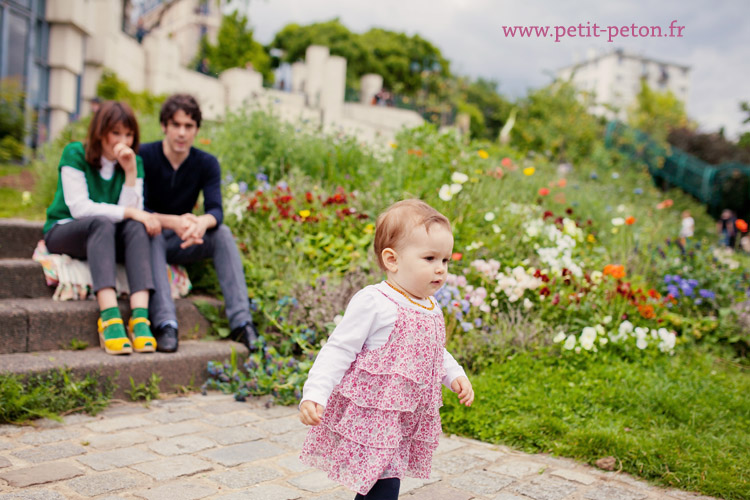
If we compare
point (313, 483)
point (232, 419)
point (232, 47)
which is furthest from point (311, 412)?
point (232, 47)

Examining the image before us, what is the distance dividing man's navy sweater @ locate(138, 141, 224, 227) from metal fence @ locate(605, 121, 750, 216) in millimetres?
15076

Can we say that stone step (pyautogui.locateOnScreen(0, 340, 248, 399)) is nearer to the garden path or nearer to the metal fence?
the garden path

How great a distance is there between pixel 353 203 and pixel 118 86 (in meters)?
10.8

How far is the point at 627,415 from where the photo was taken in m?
3.29

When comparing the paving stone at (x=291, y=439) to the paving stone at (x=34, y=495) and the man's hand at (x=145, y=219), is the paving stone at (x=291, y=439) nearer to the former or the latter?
the paving stone at (x=34, y=495)

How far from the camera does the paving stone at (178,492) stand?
228 centimetres

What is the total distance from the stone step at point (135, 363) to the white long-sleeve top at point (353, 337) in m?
1.95

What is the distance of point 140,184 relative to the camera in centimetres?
404

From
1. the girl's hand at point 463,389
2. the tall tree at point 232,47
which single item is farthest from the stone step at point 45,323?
the tall tree at point 232,47

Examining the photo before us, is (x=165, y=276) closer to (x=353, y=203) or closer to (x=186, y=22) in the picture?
(x=353, y=203)

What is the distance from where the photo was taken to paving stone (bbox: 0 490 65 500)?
7.05ft

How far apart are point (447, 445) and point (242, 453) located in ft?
3.25

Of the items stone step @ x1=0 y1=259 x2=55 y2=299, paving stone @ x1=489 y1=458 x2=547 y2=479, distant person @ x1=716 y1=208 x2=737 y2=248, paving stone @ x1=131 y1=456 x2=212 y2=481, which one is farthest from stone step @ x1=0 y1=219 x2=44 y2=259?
distant person @ x1=716 y1=208 x2=737 y2=248

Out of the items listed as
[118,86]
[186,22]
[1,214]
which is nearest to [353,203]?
[1,214]
